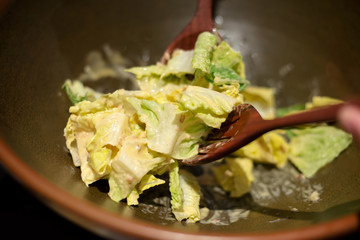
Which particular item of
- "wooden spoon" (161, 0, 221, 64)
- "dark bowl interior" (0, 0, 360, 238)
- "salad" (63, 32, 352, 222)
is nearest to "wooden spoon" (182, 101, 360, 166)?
"salad" (63, 32, 352, 222)

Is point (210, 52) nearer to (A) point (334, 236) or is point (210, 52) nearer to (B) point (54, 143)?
(B) point (54, 143)

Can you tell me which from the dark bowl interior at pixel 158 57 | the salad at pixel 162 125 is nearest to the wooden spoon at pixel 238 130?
the salad at pixel 162 125

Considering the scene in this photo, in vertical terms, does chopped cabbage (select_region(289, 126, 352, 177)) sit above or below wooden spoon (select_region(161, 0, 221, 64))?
below

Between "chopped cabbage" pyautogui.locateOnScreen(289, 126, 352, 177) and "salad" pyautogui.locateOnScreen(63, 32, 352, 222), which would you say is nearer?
"salad" pyautogui.locateOnScreen(63, 32, 352, 222)

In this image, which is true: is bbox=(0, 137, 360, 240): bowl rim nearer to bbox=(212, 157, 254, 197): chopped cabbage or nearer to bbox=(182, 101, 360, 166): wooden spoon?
bbox=(182, 101, 360, 166): wooden spoon

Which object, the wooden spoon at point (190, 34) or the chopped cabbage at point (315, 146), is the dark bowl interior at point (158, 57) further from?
the wooden spoon at point (190, 34)

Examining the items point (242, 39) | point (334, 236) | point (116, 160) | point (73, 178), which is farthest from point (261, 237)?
point (242, 39)
